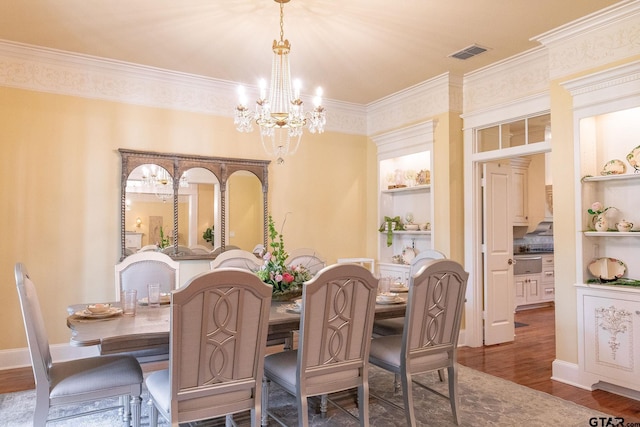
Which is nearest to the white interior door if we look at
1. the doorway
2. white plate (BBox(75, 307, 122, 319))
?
the doorway

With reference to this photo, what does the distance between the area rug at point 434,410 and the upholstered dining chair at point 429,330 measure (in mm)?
276

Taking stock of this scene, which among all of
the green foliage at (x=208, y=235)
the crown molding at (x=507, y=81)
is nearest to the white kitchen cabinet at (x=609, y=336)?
the crown molding at (x=507, y=81)

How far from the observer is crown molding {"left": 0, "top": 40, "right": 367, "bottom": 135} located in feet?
13.2

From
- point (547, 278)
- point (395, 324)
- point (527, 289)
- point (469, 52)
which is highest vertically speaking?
point (469, 52)

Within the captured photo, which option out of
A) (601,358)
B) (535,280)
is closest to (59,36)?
(601,358)

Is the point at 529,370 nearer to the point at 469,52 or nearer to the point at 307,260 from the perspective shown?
the point at 307,260

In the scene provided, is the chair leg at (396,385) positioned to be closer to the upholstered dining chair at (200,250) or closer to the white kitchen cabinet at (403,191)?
the white kitchen cabinet at (403,191)

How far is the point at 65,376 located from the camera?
2.28 meters

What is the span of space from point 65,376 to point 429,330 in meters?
2.03

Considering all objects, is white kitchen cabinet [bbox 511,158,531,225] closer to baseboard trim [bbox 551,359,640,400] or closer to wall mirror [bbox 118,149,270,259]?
baseboard trim [bbox 551,359,640,400]

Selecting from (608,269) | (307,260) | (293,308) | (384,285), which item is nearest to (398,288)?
(384,285)

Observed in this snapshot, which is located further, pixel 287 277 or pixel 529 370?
pixel 529 370

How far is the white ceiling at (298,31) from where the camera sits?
3.24 metres

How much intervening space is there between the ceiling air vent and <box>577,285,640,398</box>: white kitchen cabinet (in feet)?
7.33
